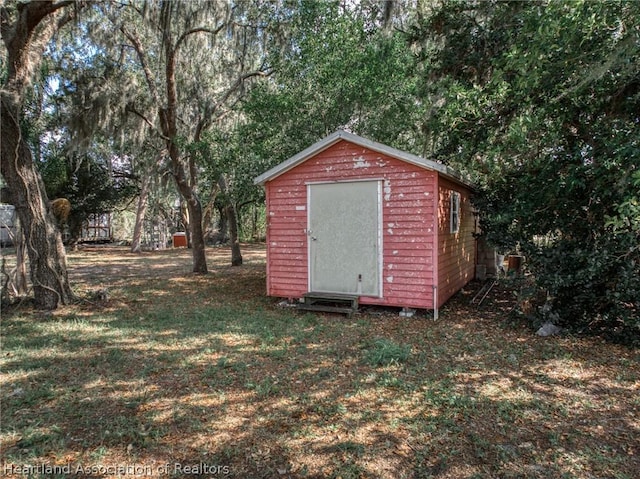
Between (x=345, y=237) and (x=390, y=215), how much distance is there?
79 centimetres

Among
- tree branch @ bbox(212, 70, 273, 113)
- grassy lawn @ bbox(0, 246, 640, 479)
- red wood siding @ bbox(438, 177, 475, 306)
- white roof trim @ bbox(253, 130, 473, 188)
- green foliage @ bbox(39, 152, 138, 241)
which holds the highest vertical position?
tree branch @ bbox(212, 70, 273, 113)

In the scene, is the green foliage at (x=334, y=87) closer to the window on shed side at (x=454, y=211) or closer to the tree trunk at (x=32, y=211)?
the window on shed side at (x=454, y=211)

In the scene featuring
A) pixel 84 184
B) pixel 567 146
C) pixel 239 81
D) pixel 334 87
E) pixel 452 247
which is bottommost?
pixel 452 247

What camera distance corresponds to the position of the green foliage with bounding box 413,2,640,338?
3.98 m

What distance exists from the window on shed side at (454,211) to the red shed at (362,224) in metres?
0.02

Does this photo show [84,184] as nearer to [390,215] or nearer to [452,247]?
[390,215]

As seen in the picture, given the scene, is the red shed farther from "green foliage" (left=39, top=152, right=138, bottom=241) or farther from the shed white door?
"green foliage" (left=39, top=152, right=138, bottom=241)

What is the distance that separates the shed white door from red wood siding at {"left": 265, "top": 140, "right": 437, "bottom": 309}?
12 cm

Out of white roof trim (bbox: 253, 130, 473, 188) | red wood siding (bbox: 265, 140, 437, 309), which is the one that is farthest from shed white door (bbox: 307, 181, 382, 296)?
white roof trim (bbox: 253, 130, 473, 188)

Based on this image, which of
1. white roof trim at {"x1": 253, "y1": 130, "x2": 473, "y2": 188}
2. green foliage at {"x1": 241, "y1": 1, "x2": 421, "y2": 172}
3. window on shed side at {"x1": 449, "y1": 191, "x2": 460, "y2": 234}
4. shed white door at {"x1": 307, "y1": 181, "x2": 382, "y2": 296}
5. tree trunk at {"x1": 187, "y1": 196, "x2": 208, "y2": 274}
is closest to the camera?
white roof trim at {"x1": 253, "y1": 130, "x2": 473, "y2": 188}

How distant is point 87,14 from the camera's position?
707 cm

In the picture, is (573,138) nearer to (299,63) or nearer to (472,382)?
(472,382)

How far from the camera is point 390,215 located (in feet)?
19.0

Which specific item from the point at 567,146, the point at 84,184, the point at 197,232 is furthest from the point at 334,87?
the point at 84,184
